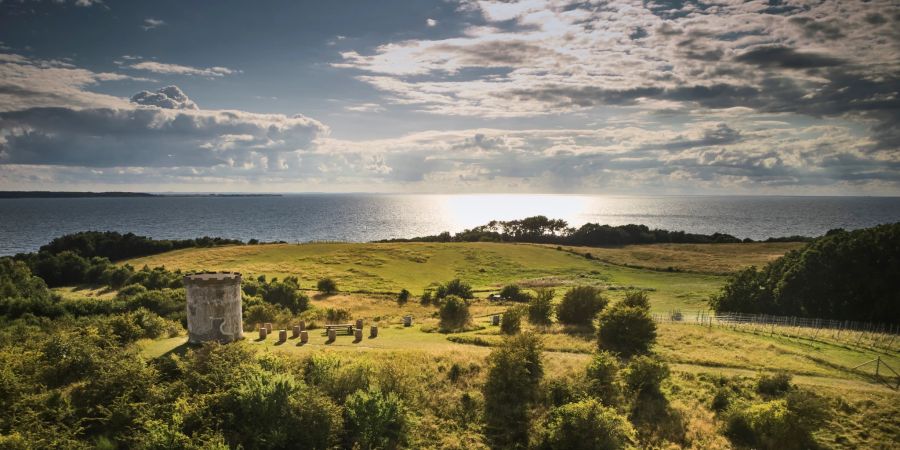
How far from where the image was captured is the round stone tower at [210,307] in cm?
2947

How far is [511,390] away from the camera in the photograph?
2895 centimetres

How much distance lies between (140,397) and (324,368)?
8827 mm

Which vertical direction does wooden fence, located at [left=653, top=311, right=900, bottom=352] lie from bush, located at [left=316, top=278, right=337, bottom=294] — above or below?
above

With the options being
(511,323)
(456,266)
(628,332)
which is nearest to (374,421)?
(511,323)

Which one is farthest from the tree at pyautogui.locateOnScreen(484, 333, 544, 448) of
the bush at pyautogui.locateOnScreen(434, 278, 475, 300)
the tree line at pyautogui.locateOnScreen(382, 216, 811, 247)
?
the tree line at pyautogui.locateOnScreen(382, 216, 811, 247)

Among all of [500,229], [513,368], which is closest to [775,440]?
[513,368]

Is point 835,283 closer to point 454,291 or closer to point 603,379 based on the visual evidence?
point 603,379

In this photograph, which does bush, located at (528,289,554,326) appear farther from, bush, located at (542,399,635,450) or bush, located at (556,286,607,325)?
bush, located at (542,399,635,450)

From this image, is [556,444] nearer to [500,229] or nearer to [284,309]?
[284,309]

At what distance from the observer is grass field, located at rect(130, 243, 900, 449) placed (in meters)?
27.8

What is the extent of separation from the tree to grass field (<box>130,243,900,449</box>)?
163cm

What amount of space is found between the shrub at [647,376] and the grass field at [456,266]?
32536 millimetres

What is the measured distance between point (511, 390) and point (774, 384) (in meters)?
15.2

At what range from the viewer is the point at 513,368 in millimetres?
29172
